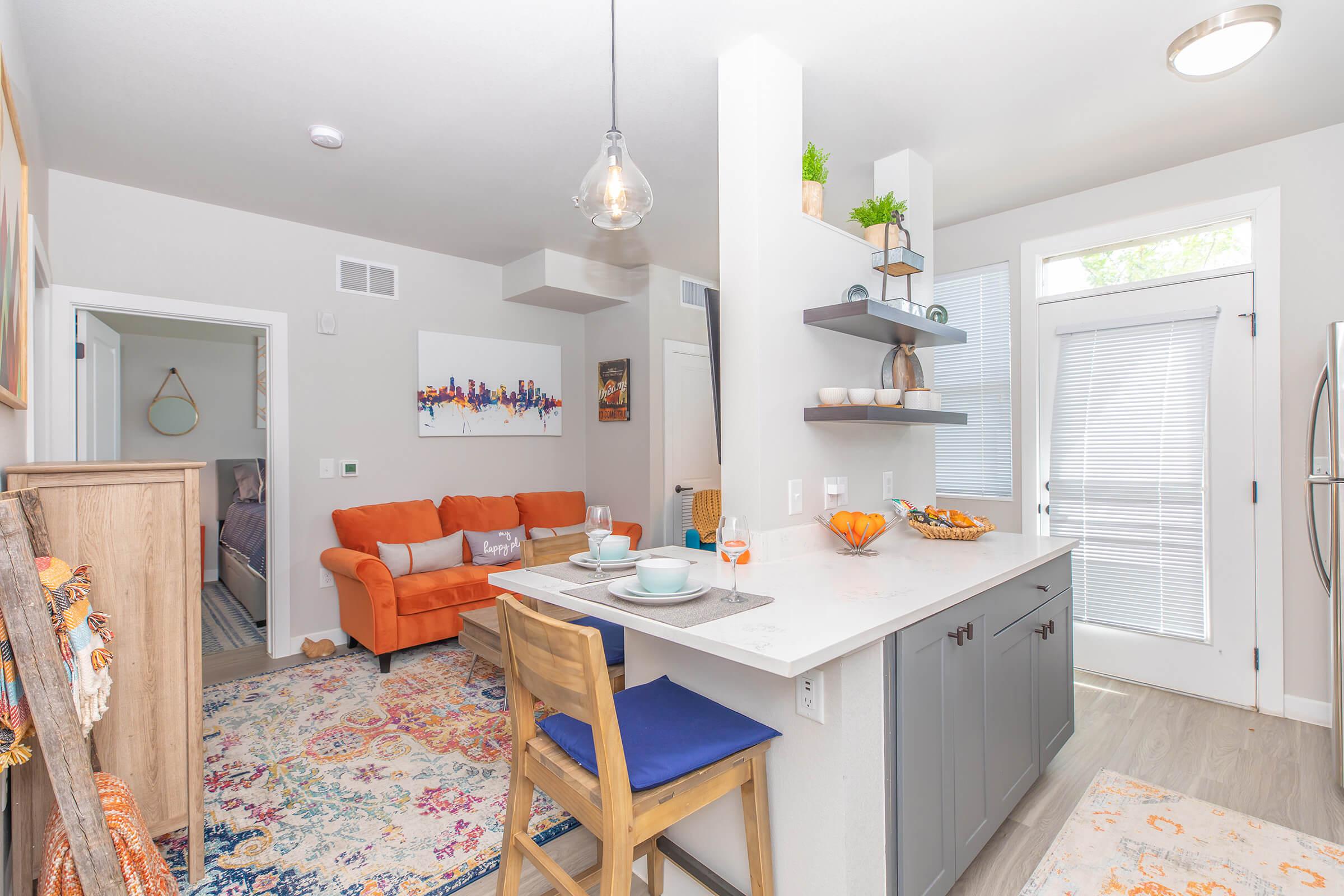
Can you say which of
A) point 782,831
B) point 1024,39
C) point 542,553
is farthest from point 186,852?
point 1024,39

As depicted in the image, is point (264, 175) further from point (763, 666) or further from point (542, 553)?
point (763, 666)

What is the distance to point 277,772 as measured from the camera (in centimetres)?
236

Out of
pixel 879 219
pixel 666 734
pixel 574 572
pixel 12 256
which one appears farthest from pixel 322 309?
pixel 666 734

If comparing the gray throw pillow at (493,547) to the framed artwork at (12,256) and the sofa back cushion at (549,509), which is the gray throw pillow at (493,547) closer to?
the sofa back cushion at (549,509)

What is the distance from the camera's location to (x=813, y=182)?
7.43 feet

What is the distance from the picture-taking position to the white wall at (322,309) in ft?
10.5

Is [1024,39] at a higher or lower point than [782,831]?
higher

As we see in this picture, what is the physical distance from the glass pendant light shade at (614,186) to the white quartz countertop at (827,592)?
107cm

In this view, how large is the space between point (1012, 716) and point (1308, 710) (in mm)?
1954

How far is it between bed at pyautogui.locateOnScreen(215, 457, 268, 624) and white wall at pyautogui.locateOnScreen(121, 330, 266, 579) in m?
0.07

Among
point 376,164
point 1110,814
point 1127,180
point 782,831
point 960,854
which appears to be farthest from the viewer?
point 1127,180

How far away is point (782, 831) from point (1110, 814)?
140 centimetres

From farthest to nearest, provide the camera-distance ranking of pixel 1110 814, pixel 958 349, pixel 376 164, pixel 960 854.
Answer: pixel 958 349
pixel 376 164
pixel 1110 814
pixel 960 854

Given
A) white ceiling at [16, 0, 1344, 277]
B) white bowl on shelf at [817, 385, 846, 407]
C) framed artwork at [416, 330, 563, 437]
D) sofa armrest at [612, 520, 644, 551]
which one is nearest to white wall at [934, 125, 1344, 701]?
white ceiling at [16, 0, 1344, 277]
